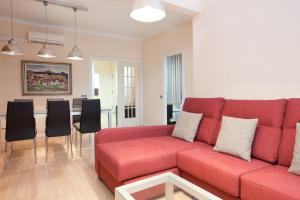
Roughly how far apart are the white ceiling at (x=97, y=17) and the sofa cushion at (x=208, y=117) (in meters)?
1.75

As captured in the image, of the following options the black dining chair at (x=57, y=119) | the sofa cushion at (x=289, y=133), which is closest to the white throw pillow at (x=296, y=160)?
the sofa cushion at (x=289, y=133)

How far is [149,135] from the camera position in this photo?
270cm

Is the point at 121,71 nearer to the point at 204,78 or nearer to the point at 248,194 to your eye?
the point at 204,78

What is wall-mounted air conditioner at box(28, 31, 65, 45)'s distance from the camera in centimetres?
427

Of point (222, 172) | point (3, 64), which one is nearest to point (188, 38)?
point (222, 172)

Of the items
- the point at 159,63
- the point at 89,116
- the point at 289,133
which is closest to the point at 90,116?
the point at 89,116

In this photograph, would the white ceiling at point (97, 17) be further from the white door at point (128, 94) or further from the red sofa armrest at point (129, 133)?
the red sofa armrest at point (129, 133)

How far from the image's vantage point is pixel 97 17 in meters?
4.15

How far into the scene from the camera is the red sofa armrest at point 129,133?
2453 mm

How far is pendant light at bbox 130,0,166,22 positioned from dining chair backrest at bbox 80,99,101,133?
2005 mm

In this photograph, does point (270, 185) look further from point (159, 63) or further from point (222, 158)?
point (159, 63)

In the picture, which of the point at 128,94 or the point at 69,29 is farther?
the point at 128,94

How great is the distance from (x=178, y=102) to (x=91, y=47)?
264 centimetres

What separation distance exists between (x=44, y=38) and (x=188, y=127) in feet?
12.3
